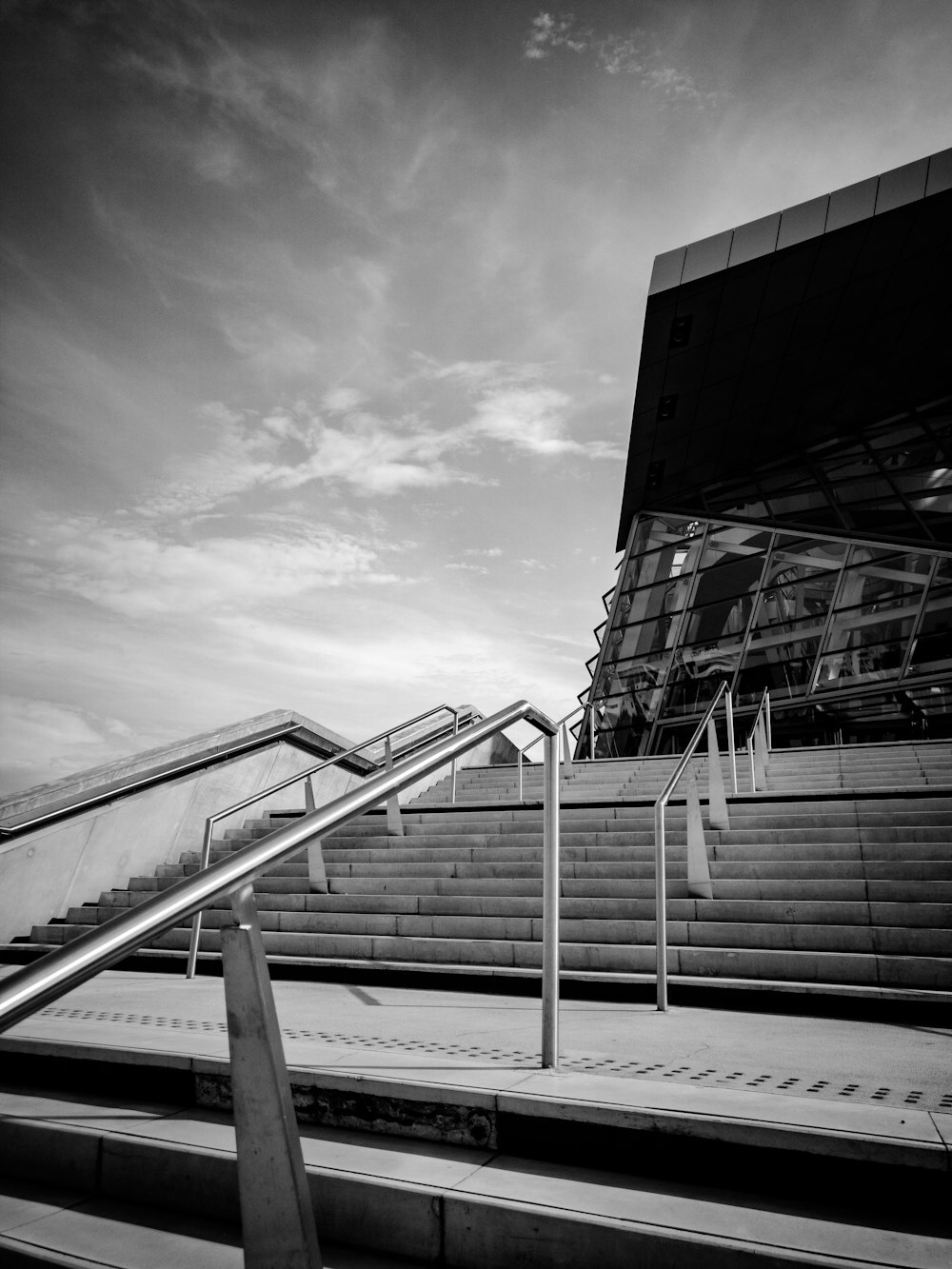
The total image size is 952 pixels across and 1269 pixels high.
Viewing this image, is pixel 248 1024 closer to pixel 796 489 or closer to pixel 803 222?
pixel 803 222

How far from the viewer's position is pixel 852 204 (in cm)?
1562

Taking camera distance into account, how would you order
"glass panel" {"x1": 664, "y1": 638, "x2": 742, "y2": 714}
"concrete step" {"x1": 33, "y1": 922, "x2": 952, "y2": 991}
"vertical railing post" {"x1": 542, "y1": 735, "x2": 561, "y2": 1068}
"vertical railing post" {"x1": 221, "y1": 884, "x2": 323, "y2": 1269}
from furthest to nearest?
Result: "glass panel" {"x1": 664, "y1": 638, "x2": 742, "y2": 714} → "concrete step" {"x1": 33, "y1": 922, "x2": 952, "y2": 991} → "vertical railing post" {"x1": 542, "y1": 735, "x2": 561, "y2": 1068} → "vertical railing post" {"x1": 221, "y1": 884, "x2": 323, "y2": 1269}

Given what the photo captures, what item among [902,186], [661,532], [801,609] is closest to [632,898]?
[801,609]

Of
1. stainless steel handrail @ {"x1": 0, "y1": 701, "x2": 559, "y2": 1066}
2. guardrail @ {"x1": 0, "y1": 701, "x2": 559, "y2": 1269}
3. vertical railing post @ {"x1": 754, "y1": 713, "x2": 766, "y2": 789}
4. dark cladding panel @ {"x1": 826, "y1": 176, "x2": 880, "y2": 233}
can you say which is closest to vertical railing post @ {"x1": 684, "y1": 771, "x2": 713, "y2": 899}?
stainless steel handrail @ {"x1": 0, "y1": 701, "x2": 559, "y2": 1066}

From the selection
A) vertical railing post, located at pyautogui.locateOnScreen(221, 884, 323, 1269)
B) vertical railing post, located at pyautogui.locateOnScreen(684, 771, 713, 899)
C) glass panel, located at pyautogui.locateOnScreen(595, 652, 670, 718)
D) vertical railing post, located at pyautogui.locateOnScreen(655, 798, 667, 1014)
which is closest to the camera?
vertical railing post, located at pyautogui.locateOnScreen(221, 884, 323, 1269)

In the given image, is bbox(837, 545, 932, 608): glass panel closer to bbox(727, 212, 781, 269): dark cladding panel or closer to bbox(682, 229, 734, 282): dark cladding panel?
bbox(727, 212, 781, 269): dark cladding panel

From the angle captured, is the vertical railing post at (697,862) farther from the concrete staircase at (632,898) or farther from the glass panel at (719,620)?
the glass panel at (719,620)

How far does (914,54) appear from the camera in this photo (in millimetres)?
13695

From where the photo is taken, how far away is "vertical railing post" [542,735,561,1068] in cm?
259

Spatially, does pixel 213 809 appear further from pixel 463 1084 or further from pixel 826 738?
pixel 826 738

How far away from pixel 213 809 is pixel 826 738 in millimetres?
13436

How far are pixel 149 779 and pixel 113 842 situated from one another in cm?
70

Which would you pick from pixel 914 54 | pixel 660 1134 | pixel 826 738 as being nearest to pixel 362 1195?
pixel 660 1134

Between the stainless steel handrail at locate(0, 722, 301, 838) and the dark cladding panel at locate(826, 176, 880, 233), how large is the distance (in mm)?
14492
